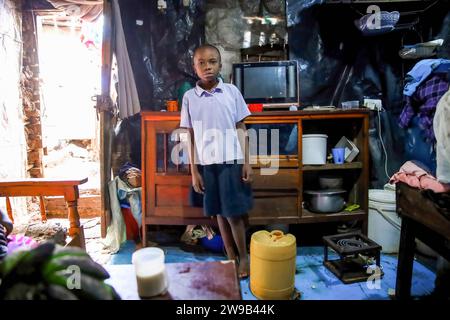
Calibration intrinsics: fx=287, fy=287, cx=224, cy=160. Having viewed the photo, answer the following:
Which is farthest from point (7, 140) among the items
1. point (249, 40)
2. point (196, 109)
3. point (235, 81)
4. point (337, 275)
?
point (337, 275)

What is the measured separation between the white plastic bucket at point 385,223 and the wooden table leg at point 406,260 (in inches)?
34.9

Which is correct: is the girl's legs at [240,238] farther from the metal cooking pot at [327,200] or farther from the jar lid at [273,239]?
the metal cooking pot at [327,200]

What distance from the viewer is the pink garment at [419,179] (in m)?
1.57

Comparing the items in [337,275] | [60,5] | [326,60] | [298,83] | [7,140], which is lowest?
[337,275]

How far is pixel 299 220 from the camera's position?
8.83 feet

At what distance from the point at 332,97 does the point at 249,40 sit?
42.2 inches

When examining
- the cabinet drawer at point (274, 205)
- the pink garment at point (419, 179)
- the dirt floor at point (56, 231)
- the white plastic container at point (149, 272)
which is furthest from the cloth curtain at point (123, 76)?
the pink garment at point (419, 179)

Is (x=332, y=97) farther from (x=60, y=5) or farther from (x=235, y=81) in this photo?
(x=60, y=5)

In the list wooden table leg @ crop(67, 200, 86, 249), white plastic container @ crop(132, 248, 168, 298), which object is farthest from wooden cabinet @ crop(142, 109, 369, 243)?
white plastic container @ crop(132, 248, 168, 298)

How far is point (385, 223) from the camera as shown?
8.84ft

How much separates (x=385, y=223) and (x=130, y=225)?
252 centimetres

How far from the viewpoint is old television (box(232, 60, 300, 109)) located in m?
2.80

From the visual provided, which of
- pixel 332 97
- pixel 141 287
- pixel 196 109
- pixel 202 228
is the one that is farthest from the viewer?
pixel 332 97

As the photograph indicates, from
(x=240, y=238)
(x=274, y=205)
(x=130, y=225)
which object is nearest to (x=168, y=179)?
(x=130, y=225)
